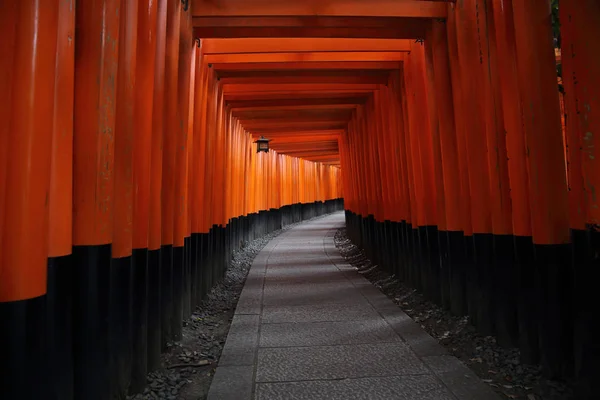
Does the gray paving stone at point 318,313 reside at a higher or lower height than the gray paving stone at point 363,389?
higher

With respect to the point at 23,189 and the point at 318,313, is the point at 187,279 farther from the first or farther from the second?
the point at 23,189

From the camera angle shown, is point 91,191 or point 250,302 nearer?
point 91,191

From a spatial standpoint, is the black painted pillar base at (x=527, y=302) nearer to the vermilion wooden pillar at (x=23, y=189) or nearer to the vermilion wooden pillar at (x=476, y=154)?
the vermilion wooden pillar at (x=476, y=154)

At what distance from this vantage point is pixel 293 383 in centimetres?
303

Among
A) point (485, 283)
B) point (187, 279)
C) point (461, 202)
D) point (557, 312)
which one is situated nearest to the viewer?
point (557, 312)

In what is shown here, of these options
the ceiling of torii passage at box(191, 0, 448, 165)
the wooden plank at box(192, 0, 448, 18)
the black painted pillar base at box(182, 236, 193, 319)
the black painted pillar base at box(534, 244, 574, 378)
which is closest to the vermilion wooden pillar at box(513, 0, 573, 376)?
the black painted pillar base at box(534, 244, 574, 378)

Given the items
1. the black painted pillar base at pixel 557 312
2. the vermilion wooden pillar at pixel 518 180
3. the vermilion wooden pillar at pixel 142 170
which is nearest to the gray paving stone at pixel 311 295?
the vermilion wooden pillar at pixel 518 180

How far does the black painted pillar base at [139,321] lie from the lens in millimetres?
2867

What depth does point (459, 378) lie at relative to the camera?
3.03 metres

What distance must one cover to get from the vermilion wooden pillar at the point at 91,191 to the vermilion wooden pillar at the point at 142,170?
623mm

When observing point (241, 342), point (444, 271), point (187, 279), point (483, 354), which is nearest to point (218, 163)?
point (187, 279)

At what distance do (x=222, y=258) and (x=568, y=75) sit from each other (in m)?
6.04

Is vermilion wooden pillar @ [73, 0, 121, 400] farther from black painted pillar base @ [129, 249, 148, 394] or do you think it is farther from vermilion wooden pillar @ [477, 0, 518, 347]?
vermilion wooden pillar @ [477, 0, 518, 347]

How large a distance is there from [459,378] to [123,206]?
107 inches
